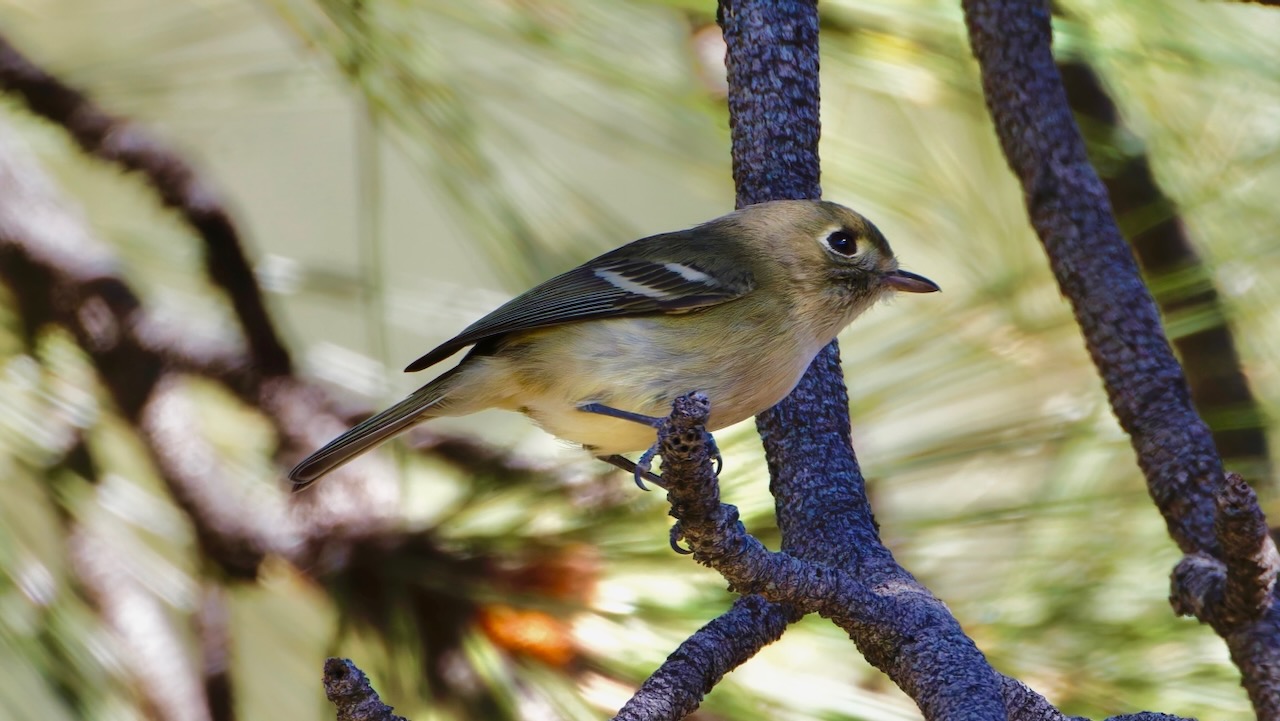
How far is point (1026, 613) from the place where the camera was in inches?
70.9

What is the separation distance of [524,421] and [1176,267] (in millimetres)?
1155

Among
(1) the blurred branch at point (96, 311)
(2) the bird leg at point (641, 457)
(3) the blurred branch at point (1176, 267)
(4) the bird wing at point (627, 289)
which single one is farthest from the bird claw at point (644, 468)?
(3) the blurred branch at point (1176, 267)

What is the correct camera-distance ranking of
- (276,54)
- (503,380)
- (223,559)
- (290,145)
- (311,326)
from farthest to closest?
(290,145)
(311,326)
(276,54)
(503,380)
(223,559)

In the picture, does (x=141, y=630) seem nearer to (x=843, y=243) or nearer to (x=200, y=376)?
(x=200, y=376)

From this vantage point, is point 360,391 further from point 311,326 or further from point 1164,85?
point 1164,85

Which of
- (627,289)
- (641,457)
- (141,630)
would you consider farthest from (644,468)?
(141,630)

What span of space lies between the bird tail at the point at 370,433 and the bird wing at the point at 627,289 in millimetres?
51

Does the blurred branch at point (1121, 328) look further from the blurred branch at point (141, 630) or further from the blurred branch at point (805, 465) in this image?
the blurred branch at point (141, 630)

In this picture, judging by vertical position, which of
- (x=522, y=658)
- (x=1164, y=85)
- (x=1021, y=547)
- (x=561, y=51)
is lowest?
(x=522, y=658)

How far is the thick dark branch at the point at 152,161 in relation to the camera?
1727 millimetres

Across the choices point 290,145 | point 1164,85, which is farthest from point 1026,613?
point 290,145

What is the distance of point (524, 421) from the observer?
2.42 meters

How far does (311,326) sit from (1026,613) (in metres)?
1.26

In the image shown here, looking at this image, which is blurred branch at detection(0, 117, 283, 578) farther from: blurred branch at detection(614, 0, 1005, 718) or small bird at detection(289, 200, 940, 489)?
blurred branch at detection(614, 0, 1005, 718)
